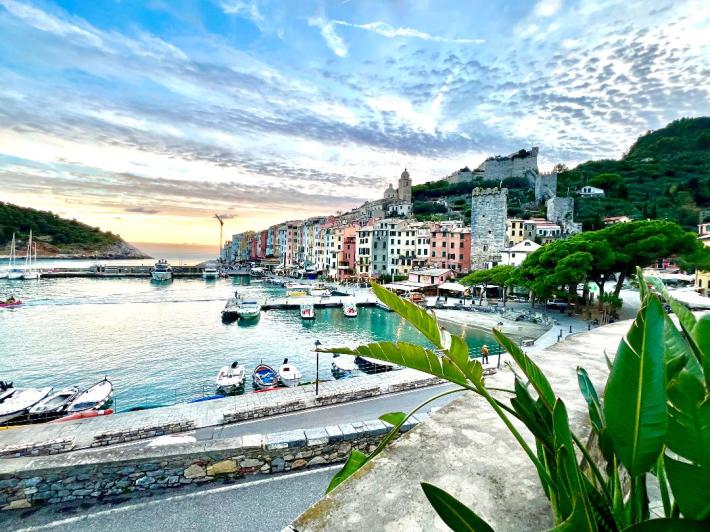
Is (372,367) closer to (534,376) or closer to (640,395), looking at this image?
(534,376)

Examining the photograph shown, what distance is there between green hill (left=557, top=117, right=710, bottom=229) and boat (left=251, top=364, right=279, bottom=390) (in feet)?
173

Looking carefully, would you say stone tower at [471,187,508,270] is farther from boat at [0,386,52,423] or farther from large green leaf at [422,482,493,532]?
large green leaf at [422,482,493,532]

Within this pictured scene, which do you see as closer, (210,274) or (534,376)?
(534,376)

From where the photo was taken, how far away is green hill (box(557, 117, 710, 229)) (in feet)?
202

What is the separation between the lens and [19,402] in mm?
12758

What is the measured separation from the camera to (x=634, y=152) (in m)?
103

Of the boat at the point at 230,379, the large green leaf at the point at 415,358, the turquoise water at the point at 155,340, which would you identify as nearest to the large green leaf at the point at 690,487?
the large green leaf at the point at 415,358

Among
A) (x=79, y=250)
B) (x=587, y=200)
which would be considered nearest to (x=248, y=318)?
(x=587, y=200)

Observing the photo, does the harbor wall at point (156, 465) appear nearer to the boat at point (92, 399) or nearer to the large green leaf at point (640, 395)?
the large green leaf at point (640, 395)

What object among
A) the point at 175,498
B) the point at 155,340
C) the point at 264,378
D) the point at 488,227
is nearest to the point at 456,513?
the point at 175,498

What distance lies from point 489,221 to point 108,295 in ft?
150

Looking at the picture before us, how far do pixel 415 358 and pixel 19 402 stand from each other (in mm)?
16723

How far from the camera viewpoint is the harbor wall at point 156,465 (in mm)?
6129

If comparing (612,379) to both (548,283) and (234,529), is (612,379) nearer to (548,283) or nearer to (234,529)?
(234,529)
